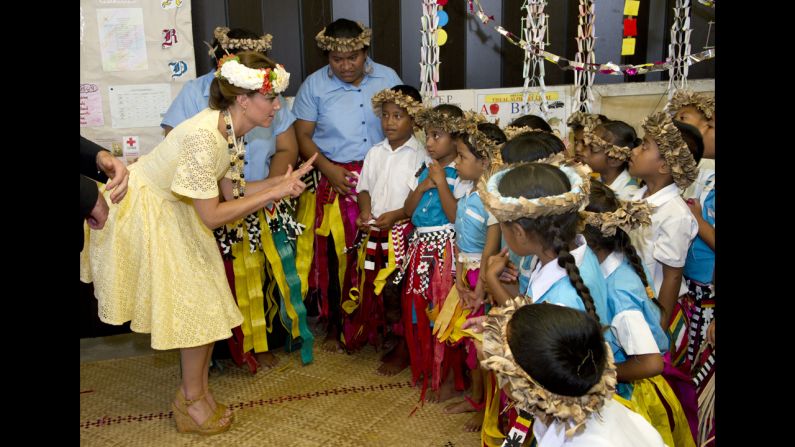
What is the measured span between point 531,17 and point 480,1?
800mm

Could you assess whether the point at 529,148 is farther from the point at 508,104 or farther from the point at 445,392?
the point at 508,104

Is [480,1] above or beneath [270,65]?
above

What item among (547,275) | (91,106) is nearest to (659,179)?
(547,275)

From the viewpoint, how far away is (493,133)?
9.53 ft

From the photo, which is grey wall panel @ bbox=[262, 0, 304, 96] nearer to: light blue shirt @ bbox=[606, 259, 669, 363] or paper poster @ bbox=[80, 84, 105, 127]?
paper poster @ bbox=[80, 84, 105, 127]

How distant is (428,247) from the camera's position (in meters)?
3.27

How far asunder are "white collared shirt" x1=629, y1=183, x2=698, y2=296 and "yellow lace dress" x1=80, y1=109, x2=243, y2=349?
5.48 ft

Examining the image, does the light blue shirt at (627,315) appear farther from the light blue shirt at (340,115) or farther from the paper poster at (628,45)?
the paper poster at (628,45)

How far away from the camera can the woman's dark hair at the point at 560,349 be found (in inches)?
57.4

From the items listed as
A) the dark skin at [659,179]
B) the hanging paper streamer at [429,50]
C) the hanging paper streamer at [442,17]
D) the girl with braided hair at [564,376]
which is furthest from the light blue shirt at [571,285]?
the hanging paper streamer at [442,17]

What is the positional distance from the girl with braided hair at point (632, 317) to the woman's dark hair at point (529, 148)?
1.34ft

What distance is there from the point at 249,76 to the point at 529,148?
1.13 m
